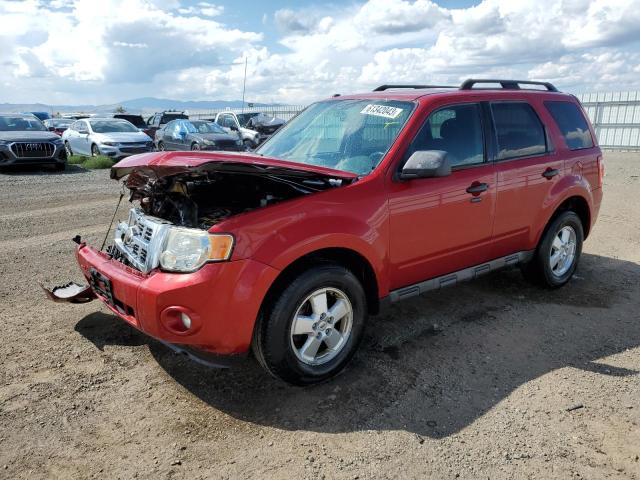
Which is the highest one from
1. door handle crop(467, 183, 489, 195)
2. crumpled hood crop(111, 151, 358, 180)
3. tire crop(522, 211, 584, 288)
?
crumpled hood crop(111, 151, 358, 180)

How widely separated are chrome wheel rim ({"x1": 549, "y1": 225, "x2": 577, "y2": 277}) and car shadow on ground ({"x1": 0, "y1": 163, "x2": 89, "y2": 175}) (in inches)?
491

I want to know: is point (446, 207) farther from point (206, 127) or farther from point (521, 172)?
point (206, 127)

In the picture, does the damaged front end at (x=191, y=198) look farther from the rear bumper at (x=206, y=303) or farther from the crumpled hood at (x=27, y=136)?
the crumpled hood at (x=27, y=136)

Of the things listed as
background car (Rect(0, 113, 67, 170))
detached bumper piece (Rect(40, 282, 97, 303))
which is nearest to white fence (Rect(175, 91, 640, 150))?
background car (Rect(0, 113, 67, 170))

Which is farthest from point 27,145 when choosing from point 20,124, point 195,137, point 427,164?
point 427,164

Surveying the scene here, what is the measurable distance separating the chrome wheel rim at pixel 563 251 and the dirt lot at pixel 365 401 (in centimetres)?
31

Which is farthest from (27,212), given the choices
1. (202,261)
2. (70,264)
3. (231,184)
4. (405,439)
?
(405,439)

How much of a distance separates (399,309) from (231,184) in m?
1.96

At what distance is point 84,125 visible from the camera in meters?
17.0

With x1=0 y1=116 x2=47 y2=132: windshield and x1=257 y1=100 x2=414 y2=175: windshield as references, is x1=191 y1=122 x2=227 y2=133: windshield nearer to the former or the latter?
x1=0 y1=116 x2=47 y2=132: windshield

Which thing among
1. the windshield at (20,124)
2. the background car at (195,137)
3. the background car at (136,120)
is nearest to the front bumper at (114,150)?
the windshield at (20,124)

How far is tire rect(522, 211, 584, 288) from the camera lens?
16.0 feet

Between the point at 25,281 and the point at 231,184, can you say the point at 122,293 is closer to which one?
the point at 231,184

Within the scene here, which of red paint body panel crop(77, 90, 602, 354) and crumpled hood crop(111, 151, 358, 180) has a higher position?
crumpled hood crop(111, 151, 358, 180)
